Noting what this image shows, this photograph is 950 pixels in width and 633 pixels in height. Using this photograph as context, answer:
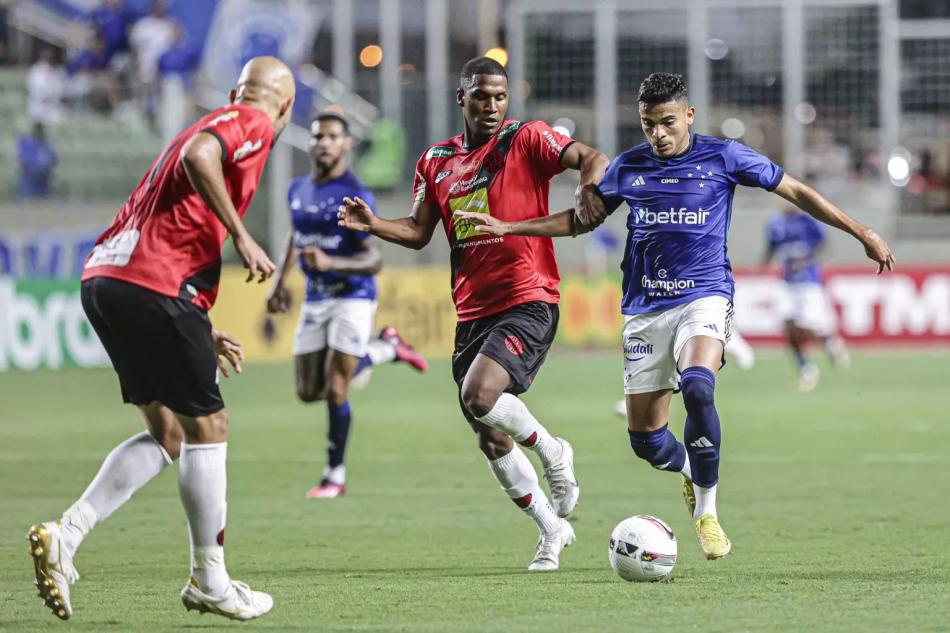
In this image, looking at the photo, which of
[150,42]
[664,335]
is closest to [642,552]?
[664,335]

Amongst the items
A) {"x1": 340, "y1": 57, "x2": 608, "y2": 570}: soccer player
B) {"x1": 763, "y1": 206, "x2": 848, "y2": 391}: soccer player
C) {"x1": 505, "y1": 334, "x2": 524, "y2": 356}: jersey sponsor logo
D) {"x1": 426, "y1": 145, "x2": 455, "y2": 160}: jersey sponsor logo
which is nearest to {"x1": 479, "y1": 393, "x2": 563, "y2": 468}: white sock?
{"x1": 340, "y1": 57, "x2": 608, "y2": 570}: soccer player

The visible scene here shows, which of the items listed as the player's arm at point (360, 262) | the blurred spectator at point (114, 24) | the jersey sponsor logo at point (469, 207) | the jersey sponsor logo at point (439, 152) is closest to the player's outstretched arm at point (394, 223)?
the jersey sponsor logo at point (469, 207)

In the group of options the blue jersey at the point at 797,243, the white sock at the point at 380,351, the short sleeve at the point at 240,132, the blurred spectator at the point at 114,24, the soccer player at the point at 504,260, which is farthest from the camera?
the blurred spectator at the point at 114,24

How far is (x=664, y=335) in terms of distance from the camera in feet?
26.6

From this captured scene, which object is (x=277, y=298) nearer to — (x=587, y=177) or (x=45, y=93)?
(x=587, y=177)

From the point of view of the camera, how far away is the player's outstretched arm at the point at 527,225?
739cm

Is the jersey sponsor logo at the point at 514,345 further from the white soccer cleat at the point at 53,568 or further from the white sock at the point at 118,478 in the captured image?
the white soccer cleat at the point at 53,568

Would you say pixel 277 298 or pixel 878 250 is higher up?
pixel 878 250

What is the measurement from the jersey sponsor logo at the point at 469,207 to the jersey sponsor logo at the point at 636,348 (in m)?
1.06

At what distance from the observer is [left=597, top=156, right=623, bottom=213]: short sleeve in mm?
8102

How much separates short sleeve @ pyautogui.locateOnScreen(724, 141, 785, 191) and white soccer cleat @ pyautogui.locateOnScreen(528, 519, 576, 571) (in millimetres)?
2013

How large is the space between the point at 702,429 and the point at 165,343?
283 cm

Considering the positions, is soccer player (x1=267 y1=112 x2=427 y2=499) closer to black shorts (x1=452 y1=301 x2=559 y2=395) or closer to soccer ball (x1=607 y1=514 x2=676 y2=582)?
black shorts (x1=452 y1=301 x2=559 y2=395)

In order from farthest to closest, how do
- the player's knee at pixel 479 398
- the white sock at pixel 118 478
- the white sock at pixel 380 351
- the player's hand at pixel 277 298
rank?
the white sock at pixel 380 351 < the player's hand at pixel 277 298 < the player's knee at pixel 479 398 < the white sock at pixel 118 478
